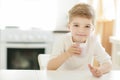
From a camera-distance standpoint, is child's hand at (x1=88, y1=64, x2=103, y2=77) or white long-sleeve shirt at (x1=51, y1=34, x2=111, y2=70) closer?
child's hand at (x1=88, y1=64, x2=103, y2=77)

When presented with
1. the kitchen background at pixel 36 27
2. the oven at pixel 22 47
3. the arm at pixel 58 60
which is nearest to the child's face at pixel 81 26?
the arm at pixel 58 60

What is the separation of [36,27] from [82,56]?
224cm

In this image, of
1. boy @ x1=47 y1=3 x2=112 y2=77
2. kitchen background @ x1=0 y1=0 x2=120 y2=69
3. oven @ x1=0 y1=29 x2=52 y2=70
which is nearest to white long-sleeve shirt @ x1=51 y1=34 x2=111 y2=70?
boy @ x1=47 y1=3 x2=112 y2=77

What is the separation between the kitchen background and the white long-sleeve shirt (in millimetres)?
1456

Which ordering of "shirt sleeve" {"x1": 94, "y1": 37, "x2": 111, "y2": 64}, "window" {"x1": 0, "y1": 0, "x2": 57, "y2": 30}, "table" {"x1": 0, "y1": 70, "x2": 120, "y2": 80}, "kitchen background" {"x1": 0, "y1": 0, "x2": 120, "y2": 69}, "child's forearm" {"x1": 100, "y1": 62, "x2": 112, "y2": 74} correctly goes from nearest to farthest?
"table" {"x1": 0, "y1": 70, "x2": 120, "y2": 80} < "child's forearm" {"x1": 100, "y1": 62, "x2": 112, "y2": 74} < "shirt sleeve" {"x1": 94, "y1": 37, "x2": 111, "y2": 64} < "kitchen background" {"x1": 0, "y1": 0, "x2": 120, "y2": 69} < "window" {"x1": 0, "y1": 0, "x2": 57, "y2": 30}

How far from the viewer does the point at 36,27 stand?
3.71m

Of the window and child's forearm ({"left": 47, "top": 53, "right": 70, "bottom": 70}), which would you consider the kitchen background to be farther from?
child's forearm ({"left": 47, "top": 53, "right": 70, "bottom": 70})

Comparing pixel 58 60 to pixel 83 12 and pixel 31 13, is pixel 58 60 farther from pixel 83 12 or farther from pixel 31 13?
pixel 31 13

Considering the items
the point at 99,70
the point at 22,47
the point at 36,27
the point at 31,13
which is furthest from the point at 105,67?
the point at 31,13

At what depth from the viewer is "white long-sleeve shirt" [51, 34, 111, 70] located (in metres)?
1.51

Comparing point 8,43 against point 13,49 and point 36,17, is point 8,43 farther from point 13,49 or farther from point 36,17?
point 36,17

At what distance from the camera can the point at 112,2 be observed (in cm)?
332

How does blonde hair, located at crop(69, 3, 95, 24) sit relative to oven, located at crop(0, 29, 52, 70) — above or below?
above

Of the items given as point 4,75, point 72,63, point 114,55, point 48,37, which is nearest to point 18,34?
point 48,37
